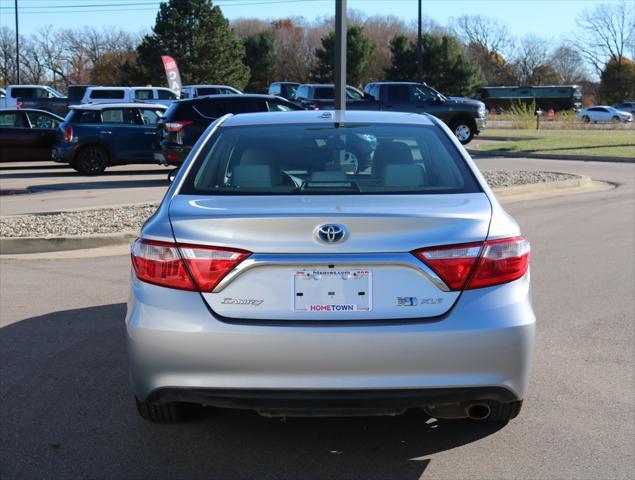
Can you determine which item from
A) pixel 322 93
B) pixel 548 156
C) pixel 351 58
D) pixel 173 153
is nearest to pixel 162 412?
pixel 173 153

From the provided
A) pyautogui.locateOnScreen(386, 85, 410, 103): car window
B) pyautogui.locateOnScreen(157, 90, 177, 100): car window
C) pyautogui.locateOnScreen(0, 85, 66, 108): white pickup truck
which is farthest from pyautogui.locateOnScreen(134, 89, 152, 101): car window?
pyautogui.locateOnScreen(386, 85, 410, 103): car window

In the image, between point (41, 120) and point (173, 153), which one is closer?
point (173, 153)

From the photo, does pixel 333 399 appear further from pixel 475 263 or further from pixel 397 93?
pixel 397 93

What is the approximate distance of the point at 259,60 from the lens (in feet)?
270

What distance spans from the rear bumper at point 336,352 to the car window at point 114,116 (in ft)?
58.2

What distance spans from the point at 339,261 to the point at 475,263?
59 centimetres

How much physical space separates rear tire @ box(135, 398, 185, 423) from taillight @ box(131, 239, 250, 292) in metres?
0.69

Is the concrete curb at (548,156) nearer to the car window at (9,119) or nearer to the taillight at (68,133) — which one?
the taillight at (68,133)

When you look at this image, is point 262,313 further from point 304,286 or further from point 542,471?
point 542,471

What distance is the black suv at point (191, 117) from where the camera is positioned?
722 inches

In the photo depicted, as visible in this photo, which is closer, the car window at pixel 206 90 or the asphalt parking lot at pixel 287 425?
the asphalt parking lot at pixel 287 425

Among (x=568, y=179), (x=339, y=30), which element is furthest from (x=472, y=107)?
A: (x=339, y=30)

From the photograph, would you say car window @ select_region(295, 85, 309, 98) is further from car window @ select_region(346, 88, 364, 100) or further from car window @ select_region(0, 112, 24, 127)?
car window @ select_region(0, 112, 24, 127)

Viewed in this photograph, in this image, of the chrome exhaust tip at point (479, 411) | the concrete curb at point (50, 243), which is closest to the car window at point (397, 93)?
the concrete curb at point (50, 243)
